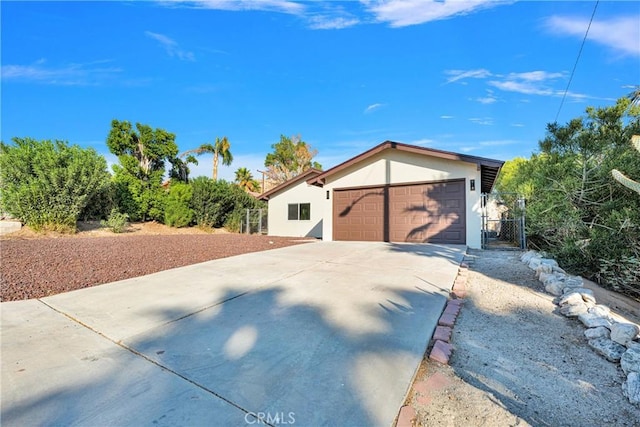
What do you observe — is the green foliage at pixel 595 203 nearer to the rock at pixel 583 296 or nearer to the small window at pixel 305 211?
the rock at pixel 583 296

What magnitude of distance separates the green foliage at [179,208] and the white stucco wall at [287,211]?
486cm

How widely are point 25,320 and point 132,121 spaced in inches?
720

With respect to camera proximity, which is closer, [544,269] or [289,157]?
[544,269]

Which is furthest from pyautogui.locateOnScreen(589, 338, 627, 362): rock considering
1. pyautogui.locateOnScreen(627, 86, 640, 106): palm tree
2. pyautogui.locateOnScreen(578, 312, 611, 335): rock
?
pyautogui.locateOnScreen(627, 86, 640, 106): palm tree

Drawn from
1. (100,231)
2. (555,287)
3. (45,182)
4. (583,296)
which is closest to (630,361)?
(583,296)

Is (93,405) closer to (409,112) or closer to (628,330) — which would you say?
(628,330)

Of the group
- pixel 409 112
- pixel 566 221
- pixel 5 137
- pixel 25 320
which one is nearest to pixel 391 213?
pixel 566 221

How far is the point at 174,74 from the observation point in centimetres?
1262

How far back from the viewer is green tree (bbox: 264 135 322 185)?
2977 cm

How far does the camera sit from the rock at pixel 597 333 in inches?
103

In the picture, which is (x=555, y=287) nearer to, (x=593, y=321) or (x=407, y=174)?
(x=593, y=321)

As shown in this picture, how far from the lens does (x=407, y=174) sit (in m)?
10.5

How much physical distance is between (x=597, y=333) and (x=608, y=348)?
0.23 meters

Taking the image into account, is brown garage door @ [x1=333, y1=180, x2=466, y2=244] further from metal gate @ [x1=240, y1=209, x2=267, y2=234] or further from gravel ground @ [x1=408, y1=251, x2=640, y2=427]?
metal gate @ [x1=240, y1=209, x2=267, y2=234]
